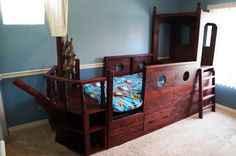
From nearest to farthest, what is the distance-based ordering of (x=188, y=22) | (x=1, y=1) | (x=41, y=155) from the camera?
(x=41, y=155)
(x=1, y=1)
(x=188, y=22)

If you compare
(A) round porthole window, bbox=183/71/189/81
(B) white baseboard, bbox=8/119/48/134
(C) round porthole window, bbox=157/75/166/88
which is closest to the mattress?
(C) round porthole window, bbox=157/75/166/88

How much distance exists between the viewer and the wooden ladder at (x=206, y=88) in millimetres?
3107

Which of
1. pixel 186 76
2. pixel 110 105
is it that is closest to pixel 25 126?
pixel 110 105

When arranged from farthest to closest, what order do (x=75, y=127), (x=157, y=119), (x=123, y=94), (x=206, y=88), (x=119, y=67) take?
(x=119, y=67) < (x=206, y=88) < (x=157, y=119) < (x=123, y=94) < (x=75, y=127)

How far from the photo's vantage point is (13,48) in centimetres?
251

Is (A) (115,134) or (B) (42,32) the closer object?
(A) (115,134)

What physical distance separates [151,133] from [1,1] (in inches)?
96.5

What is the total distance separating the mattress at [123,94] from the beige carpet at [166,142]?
0.47 meters

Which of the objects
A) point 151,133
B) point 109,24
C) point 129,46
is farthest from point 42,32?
point 151,133

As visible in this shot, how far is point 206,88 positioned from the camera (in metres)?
3.18

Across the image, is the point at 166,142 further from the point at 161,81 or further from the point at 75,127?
the point at 75,127

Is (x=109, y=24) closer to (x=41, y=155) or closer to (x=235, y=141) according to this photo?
(x=41, y=155)

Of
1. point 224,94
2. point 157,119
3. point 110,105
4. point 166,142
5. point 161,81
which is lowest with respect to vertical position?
point 166,142

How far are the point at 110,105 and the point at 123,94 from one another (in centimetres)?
45
